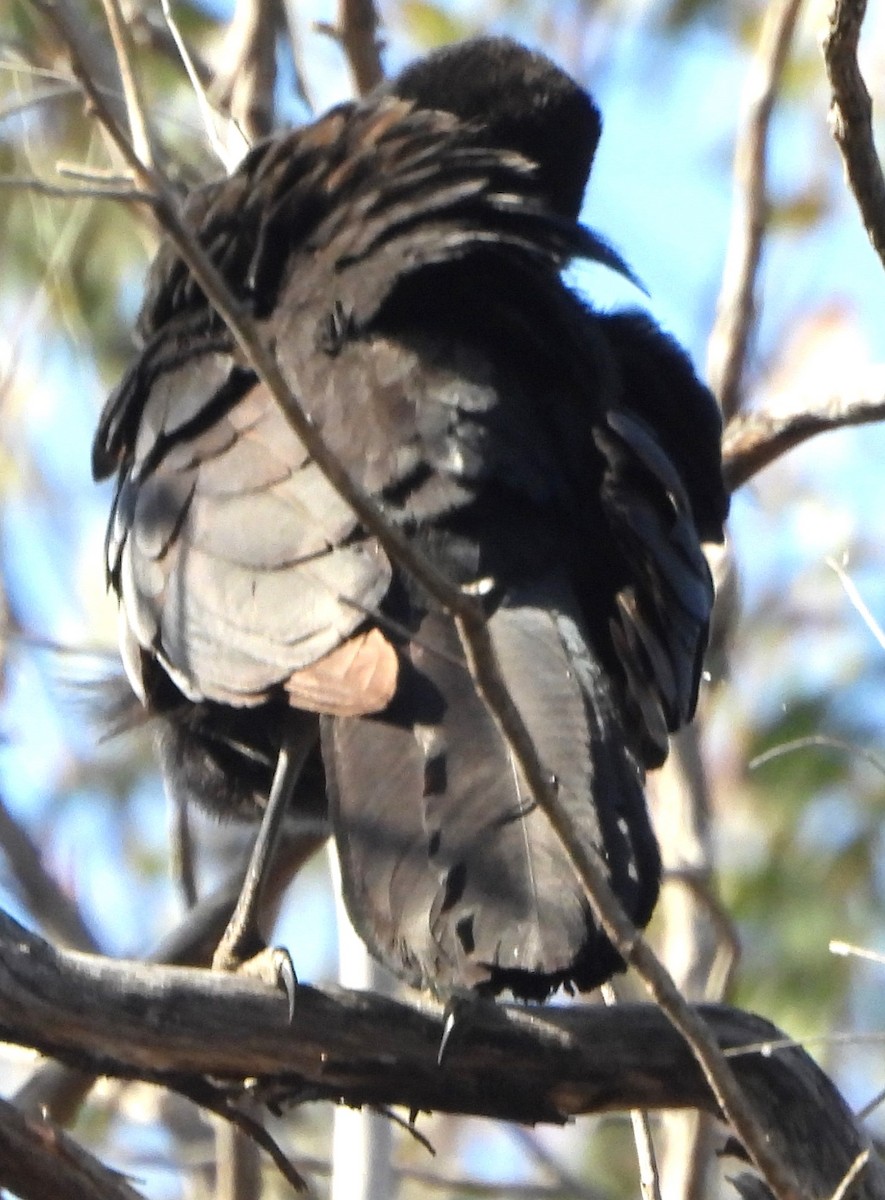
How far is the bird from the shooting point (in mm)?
2598

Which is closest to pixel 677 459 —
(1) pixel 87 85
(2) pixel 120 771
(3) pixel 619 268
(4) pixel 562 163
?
(3) pixel 619 268

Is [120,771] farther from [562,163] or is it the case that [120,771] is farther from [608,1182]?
[562,163]

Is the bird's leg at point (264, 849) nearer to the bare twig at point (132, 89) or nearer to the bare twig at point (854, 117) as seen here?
the bare twig at point (854, 117)

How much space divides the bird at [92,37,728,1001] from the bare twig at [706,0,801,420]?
129cm

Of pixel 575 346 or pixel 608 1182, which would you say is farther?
pixel 608 1182

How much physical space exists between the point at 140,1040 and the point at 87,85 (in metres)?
1.22

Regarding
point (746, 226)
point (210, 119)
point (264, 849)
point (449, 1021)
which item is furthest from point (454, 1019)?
point (746, 226)

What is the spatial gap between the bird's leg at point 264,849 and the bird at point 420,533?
0.01 meters

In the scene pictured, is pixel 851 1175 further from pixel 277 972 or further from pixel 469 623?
pixel 469 623

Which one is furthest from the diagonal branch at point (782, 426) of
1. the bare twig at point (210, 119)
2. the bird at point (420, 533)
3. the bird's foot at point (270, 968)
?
the bird's foot at point (270, 968)

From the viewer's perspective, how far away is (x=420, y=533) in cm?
291

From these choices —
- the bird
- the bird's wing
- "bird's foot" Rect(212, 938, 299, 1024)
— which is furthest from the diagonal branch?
"bird's foot" Rect(212, 938, 299, 1024)

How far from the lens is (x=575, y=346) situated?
3273 millimetres

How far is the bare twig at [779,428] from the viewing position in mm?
3924
